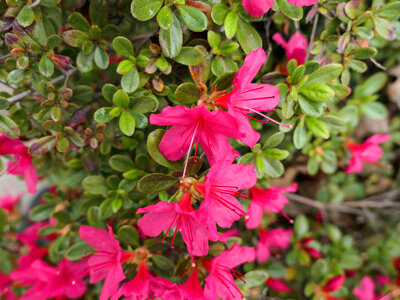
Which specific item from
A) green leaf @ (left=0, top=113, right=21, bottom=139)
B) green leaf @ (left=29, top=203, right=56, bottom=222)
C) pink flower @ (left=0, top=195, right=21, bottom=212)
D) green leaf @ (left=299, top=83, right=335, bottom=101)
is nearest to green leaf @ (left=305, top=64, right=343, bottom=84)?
green leaf @ (left=299, top=83, right=335, bottom=101)

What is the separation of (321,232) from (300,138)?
97 cm

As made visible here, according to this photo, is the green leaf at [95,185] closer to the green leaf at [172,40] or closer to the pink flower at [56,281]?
the pink flower at [56,281]

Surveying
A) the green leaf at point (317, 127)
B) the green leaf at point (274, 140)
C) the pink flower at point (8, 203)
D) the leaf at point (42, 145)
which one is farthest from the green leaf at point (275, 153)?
the pink flower at point (8, 203)

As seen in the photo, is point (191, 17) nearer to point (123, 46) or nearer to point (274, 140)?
point (123, 46)

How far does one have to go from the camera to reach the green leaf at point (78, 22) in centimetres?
97

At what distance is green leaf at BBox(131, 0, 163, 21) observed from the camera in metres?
0.81

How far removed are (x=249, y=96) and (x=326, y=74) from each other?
0.27 m

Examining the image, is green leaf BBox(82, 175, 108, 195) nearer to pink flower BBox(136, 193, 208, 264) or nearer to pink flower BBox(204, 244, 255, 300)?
pink flower BBox(136, 193, 208, 264)

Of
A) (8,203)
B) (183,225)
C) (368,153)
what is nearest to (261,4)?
(183,225)

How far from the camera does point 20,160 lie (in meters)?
1.12

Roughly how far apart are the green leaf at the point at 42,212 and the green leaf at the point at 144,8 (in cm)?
90

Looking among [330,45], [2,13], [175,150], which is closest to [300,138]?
[330,45]

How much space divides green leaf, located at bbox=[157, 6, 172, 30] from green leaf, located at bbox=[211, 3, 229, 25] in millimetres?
117

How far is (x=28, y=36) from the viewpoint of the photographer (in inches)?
36.0
